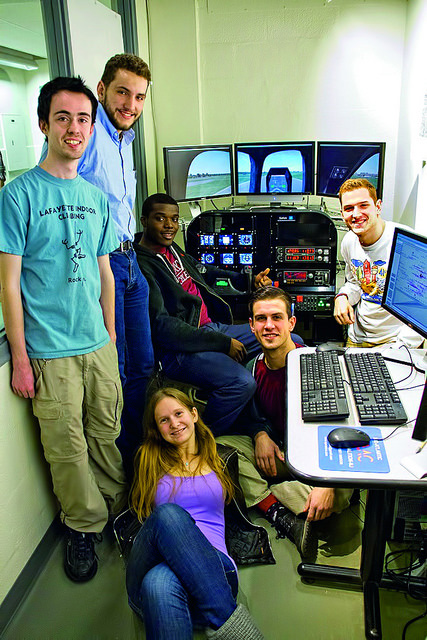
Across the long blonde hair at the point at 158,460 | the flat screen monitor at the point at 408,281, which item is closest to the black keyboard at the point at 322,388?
the flat screen monitor at the point at 408,281

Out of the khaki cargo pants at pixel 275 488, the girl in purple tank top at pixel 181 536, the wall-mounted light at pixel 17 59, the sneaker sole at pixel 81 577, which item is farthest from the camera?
the wall-mounted light at pixel 17 59

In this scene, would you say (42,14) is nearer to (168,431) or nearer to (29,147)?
(29,147)

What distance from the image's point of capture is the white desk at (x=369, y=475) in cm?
131

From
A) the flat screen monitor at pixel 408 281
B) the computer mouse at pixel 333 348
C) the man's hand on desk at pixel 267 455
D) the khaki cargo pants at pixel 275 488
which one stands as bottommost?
the khaki cargo pants at pixel 275 488

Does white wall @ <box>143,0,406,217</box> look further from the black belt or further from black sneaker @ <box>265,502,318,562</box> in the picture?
black sneaker @ <box>265,502,318,562</box>

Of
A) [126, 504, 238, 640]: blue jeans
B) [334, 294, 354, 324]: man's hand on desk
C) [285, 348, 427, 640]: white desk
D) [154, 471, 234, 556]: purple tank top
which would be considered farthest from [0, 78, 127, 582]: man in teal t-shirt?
[334, 294, 354, 324]: man's hand on desk

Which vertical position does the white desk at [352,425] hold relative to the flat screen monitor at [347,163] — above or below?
below

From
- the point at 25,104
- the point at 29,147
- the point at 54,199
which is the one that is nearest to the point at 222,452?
the point at 54,199

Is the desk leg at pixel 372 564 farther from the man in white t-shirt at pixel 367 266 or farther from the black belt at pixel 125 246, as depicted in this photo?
the black belt at pixel 125 246

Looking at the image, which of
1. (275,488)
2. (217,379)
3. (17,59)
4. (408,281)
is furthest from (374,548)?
(17,59)

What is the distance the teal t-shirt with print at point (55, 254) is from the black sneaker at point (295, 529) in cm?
97

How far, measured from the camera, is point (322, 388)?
5.56 ft

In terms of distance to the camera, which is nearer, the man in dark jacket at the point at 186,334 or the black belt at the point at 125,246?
the black belt at the point at 125,246

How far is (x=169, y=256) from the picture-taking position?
9.32 feet
